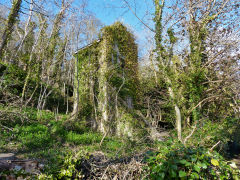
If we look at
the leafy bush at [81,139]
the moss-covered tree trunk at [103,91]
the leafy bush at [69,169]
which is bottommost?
the leafy bush at [81,139]

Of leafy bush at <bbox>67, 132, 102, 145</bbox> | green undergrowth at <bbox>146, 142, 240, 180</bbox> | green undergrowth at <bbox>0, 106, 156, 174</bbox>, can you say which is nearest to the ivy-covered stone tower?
leafy bush at <bbox>67, 132, 102, 145</bbox>

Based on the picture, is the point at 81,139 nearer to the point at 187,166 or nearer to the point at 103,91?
the point at 103,91

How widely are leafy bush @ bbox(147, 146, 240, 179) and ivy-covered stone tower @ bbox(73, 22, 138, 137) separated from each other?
5.35 m

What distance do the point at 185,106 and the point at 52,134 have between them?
5960 millimetres

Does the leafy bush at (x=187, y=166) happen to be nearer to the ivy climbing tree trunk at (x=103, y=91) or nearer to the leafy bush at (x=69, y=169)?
the leafy bush at (x=69, y=169)

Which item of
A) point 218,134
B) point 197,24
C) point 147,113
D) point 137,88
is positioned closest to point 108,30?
point 137,88

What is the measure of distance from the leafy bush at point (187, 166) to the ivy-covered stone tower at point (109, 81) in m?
5.35

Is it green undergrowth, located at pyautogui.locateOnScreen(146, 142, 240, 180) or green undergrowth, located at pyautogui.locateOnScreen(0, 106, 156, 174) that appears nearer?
green undergrowth, located at pyautogui.locateOnScreen(146, 142, 240, 180)

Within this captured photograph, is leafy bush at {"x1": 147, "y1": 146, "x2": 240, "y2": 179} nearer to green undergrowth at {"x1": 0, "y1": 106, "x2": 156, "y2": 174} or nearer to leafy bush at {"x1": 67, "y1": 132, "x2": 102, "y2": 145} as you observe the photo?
green undergrowth at {"x1": 0, "y1": 106, "x2": 156, "y2": 174}

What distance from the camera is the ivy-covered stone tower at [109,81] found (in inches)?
339

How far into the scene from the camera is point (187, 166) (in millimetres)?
2379

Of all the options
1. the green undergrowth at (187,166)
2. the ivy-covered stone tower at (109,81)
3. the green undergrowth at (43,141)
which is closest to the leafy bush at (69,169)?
the green undergrowth at (187,166)

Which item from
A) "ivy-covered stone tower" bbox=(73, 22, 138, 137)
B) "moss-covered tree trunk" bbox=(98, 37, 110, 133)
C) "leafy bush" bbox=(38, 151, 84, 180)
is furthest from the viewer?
"moss-covered tree trunk" bbox=(98, 37, 110, 133)

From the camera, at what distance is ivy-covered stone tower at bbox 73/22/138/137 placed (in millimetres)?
8617
